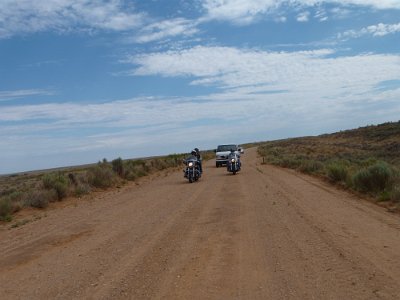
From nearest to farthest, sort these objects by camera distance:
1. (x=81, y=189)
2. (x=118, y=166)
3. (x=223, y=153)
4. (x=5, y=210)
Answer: (x=5, y=210), (x=81, y=189), (x=118, y=166), (x=223, y=153)

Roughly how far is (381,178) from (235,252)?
10.2m

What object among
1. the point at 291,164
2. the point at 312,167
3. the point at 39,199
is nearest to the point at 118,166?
the point at 291,164

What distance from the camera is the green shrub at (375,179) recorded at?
17203 millimetres

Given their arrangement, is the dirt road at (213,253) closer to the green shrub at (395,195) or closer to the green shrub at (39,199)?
the green shrub at (395,195)

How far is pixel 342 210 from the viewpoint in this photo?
13.4 meters

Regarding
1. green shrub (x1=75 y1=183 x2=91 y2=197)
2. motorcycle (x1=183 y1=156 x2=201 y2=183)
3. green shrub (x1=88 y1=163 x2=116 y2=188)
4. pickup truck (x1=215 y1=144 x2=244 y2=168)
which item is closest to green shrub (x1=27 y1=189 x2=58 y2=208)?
green shrub (x1=75 y1=183 x2=91 y2=197)

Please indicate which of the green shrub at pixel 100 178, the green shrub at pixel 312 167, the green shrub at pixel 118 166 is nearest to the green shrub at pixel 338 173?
the green shrub at pixel 312 167

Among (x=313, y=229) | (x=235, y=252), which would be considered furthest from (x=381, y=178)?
(x=235, y=252)

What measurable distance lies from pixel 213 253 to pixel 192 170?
17038 millimetres

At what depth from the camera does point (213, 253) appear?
895 centimetres

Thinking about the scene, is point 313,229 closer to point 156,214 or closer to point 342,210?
point 342,210

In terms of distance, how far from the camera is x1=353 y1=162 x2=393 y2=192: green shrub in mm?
17203

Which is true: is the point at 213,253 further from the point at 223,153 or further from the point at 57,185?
the point at 223,153

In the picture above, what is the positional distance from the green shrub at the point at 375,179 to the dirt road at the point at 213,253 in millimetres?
1901
